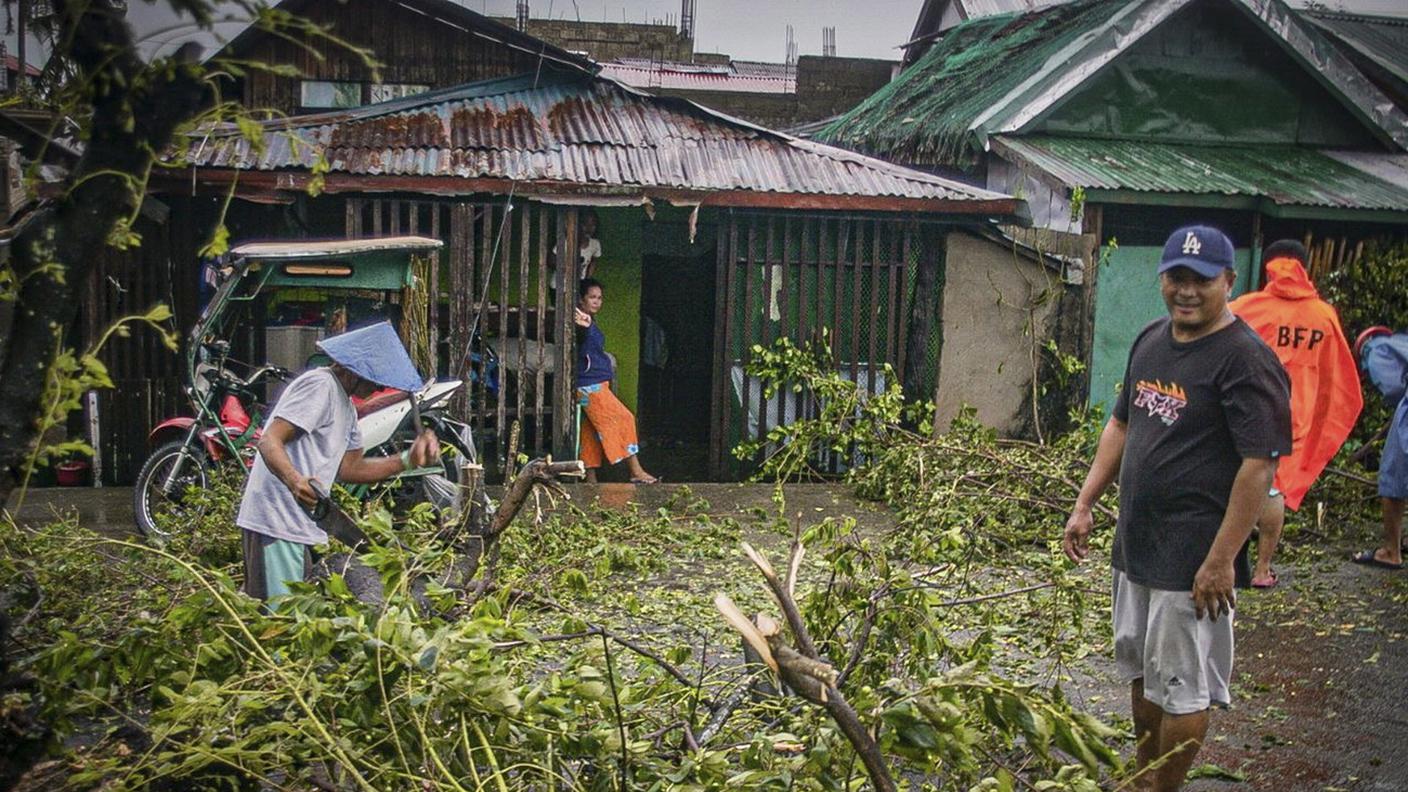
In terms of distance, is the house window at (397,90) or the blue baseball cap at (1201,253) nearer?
the blue baseball cap at (1201,253)

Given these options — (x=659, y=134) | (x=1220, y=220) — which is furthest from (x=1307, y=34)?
(x=659, y=134)

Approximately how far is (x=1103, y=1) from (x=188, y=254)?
34.8 feet

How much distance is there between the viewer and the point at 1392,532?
782 cm

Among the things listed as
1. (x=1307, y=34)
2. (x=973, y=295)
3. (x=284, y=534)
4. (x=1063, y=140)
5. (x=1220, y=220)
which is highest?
(x=1307, y=34)

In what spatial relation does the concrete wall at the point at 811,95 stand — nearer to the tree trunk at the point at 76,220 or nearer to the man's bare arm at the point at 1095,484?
the man's bare arm at the point at 1095,484

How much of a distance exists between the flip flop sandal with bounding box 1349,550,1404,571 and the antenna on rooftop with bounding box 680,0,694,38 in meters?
22.3

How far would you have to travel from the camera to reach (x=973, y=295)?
1108cm

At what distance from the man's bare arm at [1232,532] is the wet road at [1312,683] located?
3.91ft

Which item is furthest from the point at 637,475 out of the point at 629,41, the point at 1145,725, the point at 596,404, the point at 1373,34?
the point at 629,41

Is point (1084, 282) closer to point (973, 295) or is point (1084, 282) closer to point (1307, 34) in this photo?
point (973, 295)

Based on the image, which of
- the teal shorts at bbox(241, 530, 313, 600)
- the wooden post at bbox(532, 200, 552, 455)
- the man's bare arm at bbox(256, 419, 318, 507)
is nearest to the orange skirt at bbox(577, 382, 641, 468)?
the wooden post at bbox(532, 200, 552, 455)

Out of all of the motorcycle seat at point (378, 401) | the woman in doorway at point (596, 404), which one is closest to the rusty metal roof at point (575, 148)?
the woman in doorway at point (596, 404)

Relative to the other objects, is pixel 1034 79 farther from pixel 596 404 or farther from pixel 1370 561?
pixel 1370 561

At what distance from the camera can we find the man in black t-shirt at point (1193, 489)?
3.67 meters
